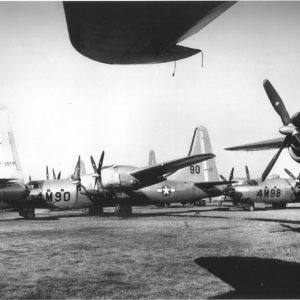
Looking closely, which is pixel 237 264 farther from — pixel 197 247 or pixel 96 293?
pixel 96 293

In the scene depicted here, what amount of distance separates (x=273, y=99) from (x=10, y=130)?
588 inches

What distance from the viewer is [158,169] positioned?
65.8ft

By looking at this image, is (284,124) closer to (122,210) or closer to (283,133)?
(283,133)

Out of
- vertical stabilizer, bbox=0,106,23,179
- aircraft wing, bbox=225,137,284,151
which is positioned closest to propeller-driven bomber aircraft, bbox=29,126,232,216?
vertical stabilizer, bbox=0,106,23,179

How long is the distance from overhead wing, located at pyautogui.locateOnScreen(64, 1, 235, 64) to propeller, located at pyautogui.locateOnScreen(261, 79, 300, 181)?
114 inches

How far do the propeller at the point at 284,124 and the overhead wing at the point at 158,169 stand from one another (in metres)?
10.3

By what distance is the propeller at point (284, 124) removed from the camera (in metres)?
7.13

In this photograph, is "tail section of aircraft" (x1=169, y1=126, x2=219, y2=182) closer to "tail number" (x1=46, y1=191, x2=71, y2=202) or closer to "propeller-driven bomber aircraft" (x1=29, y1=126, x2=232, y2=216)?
"propeller-driven bomber aircraft" (x1=29, y1=126, x2=232, y2=216)

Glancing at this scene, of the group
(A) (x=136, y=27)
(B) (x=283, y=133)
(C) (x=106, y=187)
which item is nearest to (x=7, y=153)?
(C) (x=106, y=187)

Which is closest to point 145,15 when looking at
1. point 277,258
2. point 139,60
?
point 139,60

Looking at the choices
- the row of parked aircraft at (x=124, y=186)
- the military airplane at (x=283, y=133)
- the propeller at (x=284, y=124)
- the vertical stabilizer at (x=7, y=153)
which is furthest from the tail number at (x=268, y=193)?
the propeller at (x=284, y=124)

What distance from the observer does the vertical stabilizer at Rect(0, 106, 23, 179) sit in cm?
1903

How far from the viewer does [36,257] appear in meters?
8.16

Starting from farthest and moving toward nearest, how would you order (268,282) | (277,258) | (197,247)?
(197,247) < (277,258) < (268,282)
